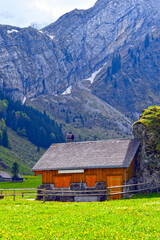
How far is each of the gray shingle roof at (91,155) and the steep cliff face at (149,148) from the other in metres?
1.48

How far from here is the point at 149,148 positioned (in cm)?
4756

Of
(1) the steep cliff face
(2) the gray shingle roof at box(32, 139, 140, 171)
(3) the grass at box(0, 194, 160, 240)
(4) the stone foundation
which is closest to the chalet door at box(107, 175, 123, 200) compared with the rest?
(4) the stone foundation

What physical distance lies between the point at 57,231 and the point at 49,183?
1256 inches

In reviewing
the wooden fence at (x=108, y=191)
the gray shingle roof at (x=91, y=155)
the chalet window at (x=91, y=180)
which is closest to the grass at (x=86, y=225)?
the wooden fence at (x=108, y=191)

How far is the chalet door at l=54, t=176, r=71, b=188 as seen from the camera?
4944 centimetres

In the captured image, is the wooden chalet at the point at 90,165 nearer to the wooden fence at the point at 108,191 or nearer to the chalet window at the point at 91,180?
the chalet window at the point at 91,180

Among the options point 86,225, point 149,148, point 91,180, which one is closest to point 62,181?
point 91,180

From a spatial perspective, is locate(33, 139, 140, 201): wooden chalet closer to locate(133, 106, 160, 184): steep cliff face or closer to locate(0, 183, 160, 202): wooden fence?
locate(0, 183, 160, 202): wooden fence

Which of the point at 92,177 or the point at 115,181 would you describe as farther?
the point at 92,177

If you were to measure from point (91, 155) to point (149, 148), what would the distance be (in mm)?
8919

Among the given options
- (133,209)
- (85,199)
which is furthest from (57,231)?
(85,199)

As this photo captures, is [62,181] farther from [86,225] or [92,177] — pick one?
[86,225]

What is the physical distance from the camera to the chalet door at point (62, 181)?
4944 cm

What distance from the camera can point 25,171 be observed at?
177m
